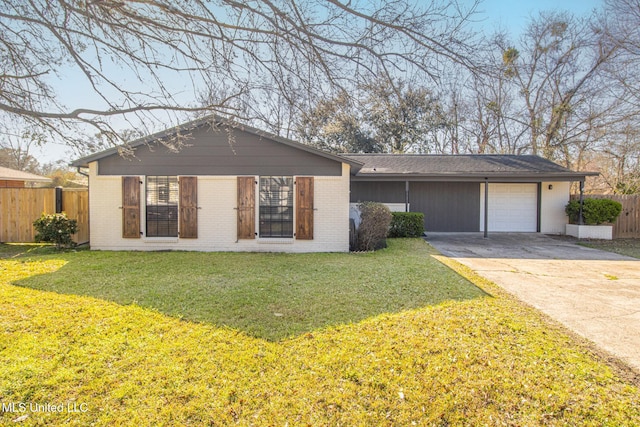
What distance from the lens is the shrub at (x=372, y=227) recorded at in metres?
9.23

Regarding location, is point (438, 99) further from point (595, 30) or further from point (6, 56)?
point (595, 30)

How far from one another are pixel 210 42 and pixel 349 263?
16.2 feet

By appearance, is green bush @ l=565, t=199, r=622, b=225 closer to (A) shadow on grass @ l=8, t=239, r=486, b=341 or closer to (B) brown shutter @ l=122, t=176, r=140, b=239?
(A) shadow on grass @ l=8, t=239, r=486, b=341

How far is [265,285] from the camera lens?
218 inches

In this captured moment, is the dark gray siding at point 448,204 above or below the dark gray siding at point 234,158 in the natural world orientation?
below

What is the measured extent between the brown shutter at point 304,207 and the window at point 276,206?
0.25 metres

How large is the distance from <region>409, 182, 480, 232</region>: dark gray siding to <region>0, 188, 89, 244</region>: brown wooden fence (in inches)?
443

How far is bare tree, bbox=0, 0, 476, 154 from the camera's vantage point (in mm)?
3465

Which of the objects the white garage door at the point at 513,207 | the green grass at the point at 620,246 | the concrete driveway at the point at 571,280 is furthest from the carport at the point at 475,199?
the concrete driveway at the point at 571,280

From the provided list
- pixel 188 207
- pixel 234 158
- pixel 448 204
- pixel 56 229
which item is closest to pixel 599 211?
pixel 448 204

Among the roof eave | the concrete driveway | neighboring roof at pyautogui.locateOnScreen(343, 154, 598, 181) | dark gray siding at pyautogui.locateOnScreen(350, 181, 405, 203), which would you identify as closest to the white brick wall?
the concrete driveway

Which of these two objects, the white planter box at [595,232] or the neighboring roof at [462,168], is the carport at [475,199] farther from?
the white planter box at [595,232]

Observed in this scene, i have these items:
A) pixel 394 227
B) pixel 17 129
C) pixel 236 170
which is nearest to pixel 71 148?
pixel 17 129

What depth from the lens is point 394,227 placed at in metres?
11.5
